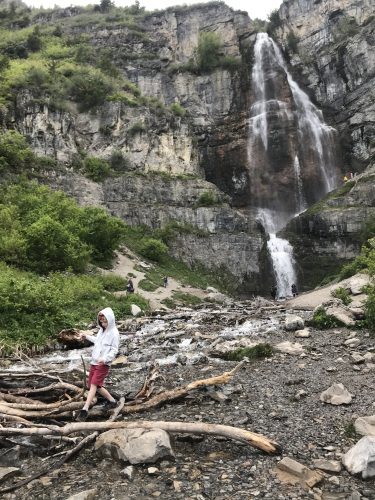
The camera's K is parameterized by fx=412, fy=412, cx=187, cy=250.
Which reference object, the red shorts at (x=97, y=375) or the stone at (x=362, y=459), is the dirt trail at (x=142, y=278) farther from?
the stone at (x=362, y=459)

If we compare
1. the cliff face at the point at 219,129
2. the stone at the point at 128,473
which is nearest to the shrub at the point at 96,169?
the cliff face at the point at 219,129

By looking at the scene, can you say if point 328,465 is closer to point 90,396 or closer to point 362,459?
point 362,459

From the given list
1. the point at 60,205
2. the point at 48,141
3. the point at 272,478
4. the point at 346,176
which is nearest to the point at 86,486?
the point at 272,478

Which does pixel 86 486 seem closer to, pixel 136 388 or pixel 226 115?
pixel 136 388

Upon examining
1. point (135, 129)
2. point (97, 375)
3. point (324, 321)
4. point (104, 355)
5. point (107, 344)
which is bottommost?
point (324, 321)

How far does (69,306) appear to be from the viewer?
21672 mm

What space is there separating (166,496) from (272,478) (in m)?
1.35

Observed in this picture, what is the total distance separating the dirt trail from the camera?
3103 cm

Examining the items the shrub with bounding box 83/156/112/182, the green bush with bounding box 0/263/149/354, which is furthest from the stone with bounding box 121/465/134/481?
the shrub with bounding box 83/156/112/182

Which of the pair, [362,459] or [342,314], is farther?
[342,314]

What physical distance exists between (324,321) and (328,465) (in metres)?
11.1

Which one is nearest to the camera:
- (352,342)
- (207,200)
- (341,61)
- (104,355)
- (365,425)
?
(365,425)

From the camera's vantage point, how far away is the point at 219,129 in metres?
61.7

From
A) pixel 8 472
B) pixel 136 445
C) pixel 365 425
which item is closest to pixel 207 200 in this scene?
pixel 365 425
